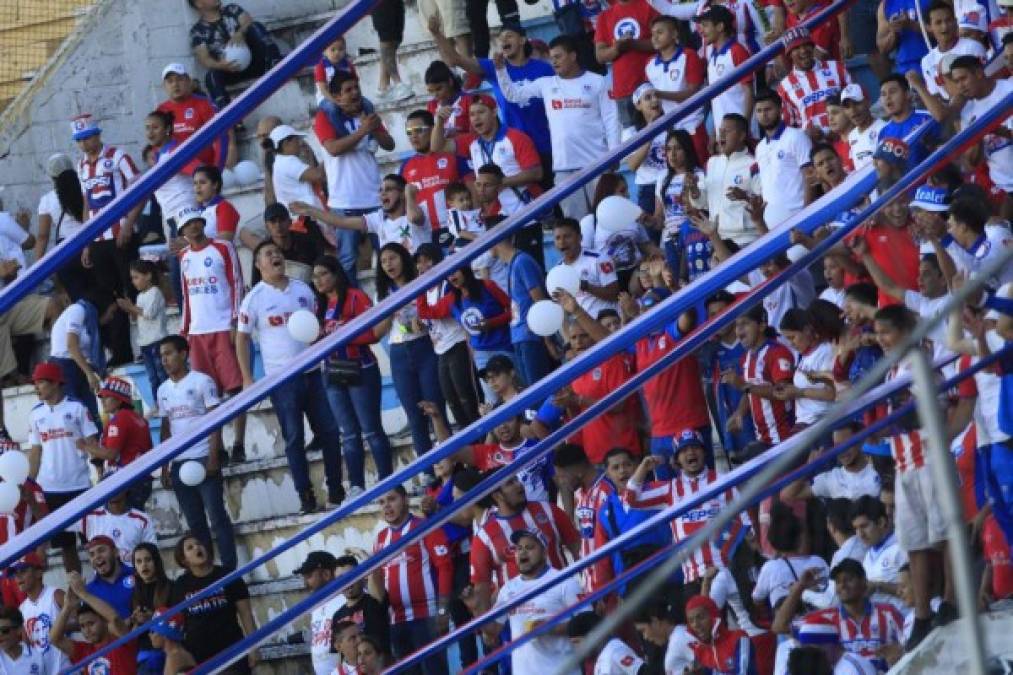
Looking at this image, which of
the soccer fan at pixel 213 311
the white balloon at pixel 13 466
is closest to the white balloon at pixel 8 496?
the white balloon at pixel 13 466

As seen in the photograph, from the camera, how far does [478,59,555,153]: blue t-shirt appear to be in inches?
507

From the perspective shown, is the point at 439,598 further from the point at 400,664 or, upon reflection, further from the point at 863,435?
the point at 863,435

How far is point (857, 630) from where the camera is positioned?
236 inches

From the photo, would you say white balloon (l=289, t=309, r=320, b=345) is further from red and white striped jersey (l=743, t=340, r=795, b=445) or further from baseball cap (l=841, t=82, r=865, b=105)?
baseball cap (l=841, t=82, r=865, b=105)

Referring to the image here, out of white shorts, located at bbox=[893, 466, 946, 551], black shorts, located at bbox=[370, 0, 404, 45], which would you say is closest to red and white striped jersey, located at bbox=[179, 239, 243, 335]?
black shorts, located at bbox=[370, 0, 404, 45]

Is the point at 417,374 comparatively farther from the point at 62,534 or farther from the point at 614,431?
the point at 62,534

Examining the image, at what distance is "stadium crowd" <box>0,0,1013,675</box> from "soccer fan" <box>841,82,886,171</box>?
0.7 inches

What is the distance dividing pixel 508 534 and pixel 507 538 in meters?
0.04

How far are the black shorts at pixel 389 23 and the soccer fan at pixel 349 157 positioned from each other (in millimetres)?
952

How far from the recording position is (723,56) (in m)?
12.1

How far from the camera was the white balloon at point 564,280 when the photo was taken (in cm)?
1123

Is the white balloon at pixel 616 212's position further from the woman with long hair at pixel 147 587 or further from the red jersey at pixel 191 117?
the red jersey at pixel 191 117

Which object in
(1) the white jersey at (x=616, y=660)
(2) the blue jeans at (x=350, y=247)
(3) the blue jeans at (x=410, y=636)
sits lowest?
(1) the white jersey at (x=616, y=660)

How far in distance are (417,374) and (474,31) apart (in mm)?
2786
